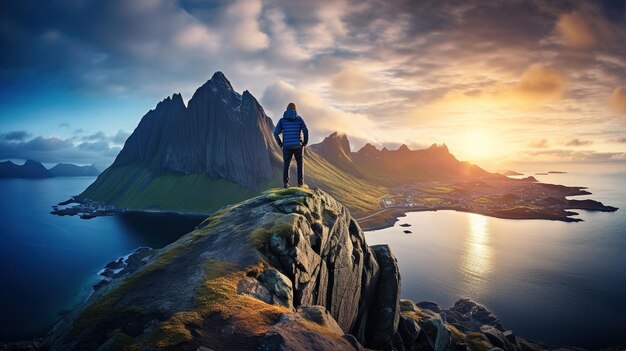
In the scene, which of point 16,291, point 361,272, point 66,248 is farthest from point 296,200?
point 66,248

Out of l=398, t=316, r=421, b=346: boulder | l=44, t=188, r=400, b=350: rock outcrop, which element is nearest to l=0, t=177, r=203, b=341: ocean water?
l=44, t=188, r=400, b=350: rock outcrop

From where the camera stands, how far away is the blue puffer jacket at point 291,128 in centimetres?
2934

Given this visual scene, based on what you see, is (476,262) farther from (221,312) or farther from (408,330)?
(221,312)

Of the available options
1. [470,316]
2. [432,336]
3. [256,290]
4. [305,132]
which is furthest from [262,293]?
[470,316]

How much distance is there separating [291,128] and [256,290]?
53.4 feet

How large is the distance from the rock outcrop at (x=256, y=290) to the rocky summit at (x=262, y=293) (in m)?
0.07

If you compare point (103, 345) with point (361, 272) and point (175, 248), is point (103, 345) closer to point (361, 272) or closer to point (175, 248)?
point (175, 248)

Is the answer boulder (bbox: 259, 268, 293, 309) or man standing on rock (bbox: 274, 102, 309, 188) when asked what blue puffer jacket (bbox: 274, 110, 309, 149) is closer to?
man standing on rock (bbox: 274, 102, 309, 188)

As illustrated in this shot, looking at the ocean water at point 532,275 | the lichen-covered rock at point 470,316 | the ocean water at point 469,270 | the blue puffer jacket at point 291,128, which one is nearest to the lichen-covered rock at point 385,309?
the blue puffer jacket at point 291,128

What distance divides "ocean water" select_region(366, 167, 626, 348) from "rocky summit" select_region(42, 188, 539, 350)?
62.2 m

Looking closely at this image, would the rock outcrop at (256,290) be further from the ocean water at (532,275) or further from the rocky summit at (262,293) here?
the ocean water at (532,275)

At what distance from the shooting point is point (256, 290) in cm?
1828

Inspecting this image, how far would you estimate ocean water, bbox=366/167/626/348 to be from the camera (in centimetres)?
7988

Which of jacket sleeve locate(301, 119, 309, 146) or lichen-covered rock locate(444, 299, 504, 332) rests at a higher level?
jacket sleeve locate(301, 119, 309, 146)
